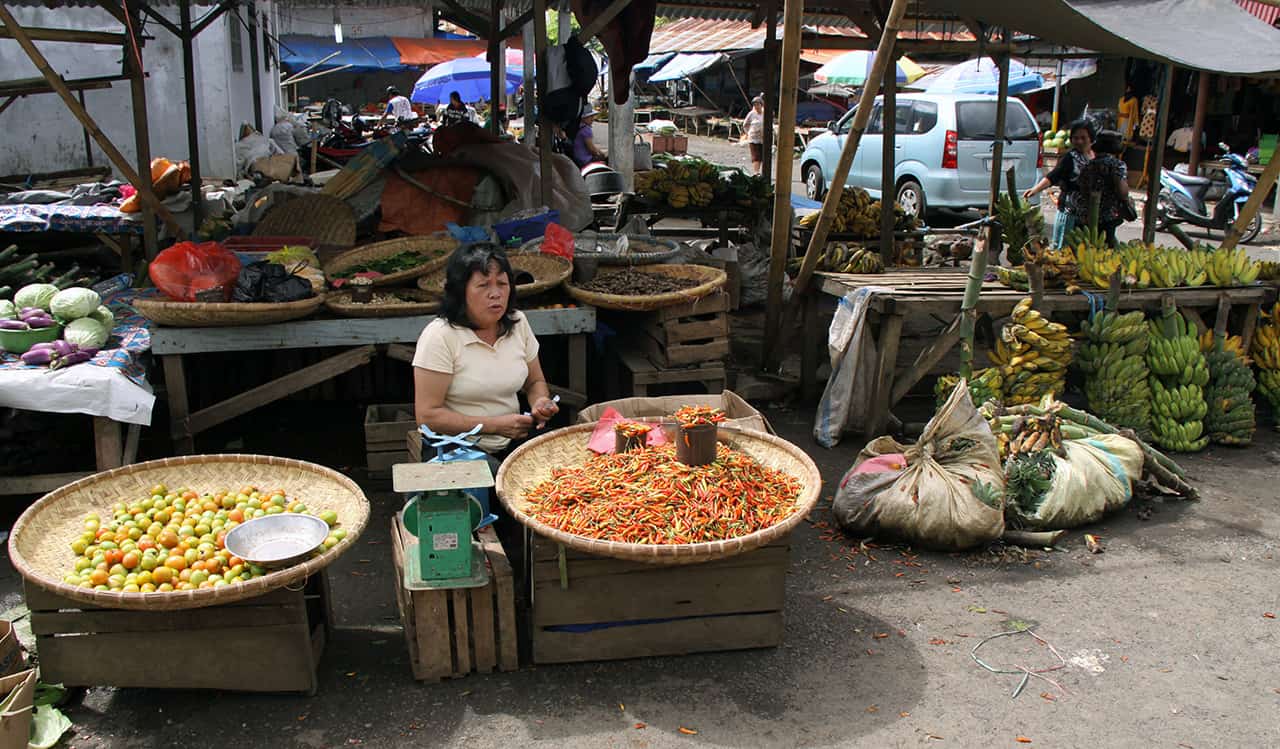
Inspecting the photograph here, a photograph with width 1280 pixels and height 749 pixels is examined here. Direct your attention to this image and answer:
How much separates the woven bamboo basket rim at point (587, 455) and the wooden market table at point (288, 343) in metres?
1.44

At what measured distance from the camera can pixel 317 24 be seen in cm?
3183

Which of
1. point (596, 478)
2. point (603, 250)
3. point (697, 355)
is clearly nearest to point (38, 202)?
point (603, 250)

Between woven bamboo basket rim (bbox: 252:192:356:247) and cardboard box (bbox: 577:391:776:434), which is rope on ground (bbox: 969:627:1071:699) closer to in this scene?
cardboard box (bbox: 577:391:776:434)

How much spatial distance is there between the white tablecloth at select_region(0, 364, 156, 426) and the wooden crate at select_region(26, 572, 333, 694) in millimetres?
1521

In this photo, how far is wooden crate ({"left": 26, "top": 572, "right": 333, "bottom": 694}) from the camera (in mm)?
3107

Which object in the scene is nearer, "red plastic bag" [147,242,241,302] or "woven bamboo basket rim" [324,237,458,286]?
"red plastic bag" [147,242,241,302]

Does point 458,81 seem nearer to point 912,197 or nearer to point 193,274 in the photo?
point 912,197

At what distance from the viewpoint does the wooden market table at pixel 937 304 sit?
5852 millimetres

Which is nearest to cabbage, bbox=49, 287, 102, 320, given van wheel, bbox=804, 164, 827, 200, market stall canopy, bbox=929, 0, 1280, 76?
market stall canopy, bbox=929, 0, 1280, 76

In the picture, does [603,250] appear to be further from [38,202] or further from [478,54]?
[478,54]

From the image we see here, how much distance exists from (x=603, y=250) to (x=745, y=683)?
3434mm

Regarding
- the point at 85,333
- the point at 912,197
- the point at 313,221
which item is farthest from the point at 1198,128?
the point at 85,333

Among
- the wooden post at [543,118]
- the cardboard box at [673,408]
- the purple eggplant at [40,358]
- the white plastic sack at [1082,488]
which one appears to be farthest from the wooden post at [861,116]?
the purple eggplant at [40,358]

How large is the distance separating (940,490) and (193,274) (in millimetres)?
3737
